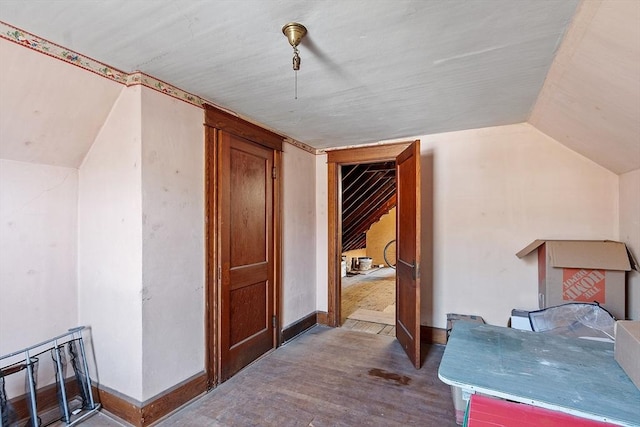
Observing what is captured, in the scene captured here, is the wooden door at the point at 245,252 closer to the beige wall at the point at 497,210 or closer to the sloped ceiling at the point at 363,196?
the beige wall at the point at 497,210

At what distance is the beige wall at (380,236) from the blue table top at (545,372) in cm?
689

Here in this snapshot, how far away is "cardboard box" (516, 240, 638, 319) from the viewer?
219cm

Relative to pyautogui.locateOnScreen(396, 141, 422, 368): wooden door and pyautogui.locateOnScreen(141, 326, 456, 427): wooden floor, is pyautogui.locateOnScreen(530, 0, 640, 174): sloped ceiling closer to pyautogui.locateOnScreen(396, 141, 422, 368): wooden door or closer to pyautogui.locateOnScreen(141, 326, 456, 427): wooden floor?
pyautogui.locateOnScreen(396, 141, 422, 368): wooden door

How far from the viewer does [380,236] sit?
8.62 metres

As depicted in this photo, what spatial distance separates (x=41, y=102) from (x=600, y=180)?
4.01 meters

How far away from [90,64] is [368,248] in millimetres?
7759

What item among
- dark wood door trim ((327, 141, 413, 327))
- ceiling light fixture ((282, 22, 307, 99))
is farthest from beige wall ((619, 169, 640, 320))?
ceiling light fixture ((282, 22, 307, 99))

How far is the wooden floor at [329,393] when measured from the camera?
190 cm

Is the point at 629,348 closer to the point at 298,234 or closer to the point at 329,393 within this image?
the point at 329,393

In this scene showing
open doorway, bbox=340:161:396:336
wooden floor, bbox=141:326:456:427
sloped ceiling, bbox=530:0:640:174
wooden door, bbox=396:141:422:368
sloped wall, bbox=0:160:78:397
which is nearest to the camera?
sloped ceiling, bbox=530:0:640:174

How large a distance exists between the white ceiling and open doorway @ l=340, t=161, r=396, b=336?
1.67 meters

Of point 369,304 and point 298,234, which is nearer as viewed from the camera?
point 298,234

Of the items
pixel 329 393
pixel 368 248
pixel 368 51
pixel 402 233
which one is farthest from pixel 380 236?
pixel 368 51

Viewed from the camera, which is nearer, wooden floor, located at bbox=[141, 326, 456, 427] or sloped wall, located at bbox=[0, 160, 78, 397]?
sloped wall, located at bbox=[0, 160, 78, 397]
